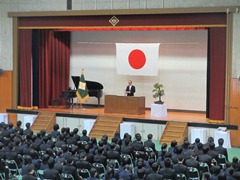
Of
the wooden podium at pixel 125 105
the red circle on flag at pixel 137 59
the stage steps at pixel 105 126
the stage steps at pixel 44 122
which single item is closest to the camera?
the stage steps at pixel 105 126

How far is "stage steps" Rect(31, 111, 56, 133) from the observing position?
74.6ft

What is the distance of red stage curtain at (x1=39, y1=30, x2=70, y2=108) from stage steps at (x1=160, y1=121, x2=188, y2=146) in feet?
22.4

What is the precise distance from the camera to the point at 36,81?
79.5 feet

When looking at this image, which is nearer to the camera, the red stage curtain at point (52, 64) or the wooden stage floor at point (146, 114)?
the wooden stage floor at point (146, 114)

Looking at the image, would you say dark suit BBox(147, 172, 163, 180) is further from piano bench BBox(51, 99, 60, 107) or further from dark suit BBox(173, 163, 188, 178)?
piano bench BBox(51, 99, 60, 107)

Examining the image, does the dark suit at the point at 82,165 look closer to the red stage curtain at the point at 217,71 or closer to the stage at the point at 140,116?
the stage at the point at 140,116

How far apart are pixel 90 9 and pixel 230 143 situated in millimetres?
8062

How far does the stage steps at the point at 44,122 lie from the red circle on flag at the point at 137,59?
417 cm

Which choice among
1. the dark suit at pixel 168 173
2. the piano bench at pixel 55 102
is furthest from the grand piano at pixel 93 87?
the dark suit at pixel 168 173

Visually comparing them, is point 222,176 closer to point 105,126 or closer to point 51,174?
point 51,174

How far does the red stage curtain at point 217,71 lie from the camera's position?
20.1 m

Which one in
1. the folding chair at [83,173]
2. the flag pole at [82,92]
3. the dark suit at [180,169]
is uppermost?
the flag pole at [82,92]

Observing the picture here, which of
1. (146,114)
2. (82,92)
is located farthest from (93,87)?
(146,114)

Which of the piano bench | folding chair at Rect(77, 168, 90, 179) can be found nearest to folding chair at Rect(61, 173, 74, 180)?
folding chair at Rect(77, 168, 90, 179)
